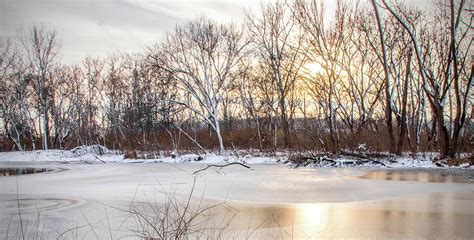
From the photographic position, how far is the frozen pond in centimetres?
473

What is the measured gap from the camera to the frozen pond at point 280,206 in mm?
4734

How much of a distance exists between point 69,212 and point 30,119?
1168 inches

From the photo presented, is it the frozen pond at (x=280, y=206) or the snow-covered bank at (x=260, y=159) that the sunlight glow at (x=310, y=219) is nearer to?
the frozen pond at (x=280, y=206)

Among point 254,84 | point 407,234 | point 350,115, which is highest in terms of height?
point 254,84

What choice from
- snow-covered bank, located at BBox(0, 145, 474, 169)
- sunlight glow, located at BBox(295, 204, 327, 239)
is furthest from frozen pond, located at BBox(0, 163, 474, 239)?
snow-covered bank, located at BBox(0, 145, 474, 169)

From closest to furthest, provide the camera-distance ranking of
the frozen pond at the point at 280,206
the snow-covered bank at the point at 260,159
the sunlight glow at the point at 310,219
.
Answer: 1. the sunlight glow at the point at 310,219
2. the frozen pond at the point at 280,206
3. the snow-covered bank at the point at 260,159

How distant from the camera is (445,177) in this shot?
31.5 feet

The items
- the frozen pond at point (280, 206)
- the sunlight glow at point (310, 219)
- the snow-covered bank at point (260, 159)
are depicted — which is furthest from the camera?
the snow-covered bank at point (260, 159)

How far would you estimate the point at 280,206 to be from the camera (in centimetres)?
636

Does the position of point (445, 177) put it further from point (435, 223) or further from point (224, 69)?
point (224, 69)

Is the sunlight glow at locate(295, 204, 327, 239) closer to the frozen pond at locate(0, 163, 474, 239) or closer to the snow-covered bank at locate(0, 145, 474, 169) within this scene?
the frozen pond at locate(0, 163, 474, 239)

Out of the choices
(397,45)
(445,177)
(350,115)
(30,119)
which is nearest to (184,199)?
(445,177)

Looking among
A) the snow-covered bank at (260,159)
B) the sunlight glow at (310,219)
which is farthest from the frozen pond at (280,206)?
the snow-covered bank at (260,159)

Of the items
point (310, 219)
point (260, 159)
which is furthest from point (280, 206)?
point (260, 159)
